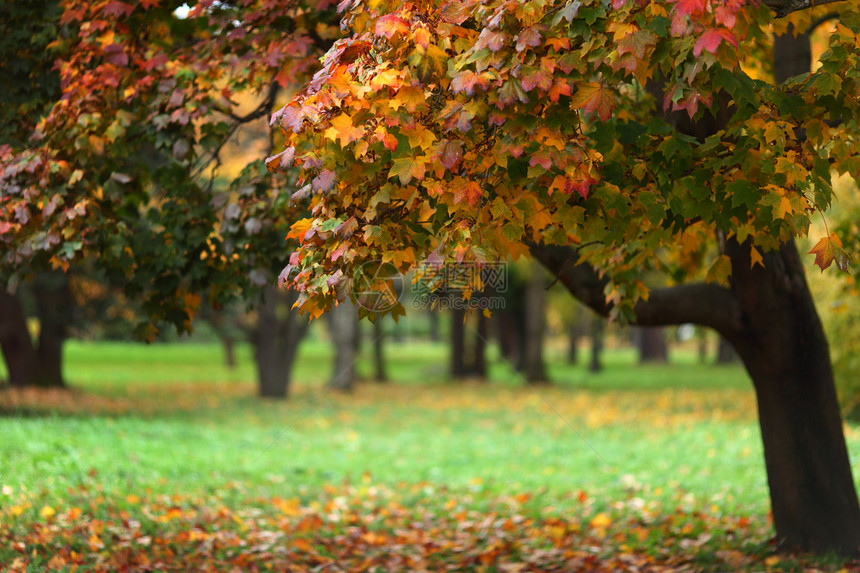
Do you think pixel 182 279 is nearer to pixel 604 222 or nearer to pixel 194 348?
pixel 604 222

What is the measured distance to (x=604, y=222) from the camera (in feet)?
13.8

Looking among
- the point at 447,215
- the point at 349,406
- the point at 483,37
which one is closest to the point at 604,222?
the point at 447,215

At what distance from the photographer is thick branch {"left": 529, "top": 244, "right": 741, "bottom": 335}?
245 inches

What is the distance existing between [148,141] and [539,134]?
11.0 ft

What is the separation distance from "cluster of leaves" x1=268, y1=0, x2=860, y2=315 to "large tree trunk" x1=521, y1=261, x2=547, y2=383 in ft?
62.9

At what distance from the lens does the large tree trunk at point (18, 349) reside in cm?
1691

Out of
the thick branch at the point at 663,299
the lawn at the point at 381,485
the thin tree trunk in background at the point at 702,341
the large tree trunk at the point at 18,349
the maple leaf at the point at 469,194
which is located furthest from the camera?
the thin tree trunk in background at the point at 702,341

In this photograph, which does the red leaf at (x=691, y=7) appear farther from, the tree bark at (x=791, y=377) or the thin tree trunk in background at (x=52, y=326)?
the thin tree trunk in background at (x=52, y=326)

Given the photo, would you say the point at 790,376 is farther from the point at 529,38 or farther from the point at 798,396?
the point at 529,38

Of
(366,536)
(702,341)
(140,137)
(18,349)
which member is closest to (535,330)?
(18,349)

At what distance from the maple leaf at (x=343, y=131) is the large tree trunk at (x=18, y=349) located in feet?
49.8

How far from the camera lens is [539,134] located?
3.66 meters

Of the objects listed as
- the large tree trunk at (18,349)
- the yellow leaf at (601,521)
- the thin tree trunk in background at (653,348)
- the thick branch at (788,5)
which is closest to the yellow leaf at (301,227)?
the thick branch at (788,5)

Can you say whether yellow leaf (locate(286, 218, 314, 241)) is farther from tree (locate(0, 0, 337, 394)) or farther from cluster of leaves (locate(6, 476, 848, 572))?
cluster of leaves (locate(6, 476, 848, 572))
